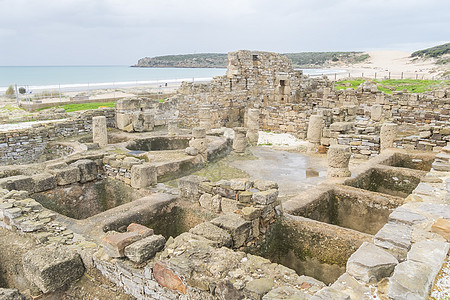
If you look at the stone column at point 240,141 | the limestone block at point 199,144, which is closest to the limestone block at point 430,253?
the limestone block at point 199,144

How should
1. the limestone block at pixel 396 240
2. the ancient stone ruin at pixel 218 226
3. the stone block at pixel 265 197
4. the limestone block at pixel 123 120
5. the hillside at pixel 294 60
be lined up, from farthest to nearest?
the hillside at pixel 294 60 < the limestone block at pixel 123 120 < the stone block at pixel 265 197 < the limestone block at pixel 396 240 < the ancient stone ruin at pixel 218 226

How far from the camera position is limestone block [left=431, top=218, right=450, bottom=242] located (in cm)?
428

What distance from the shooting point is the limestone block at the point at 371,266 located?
3.45 metres

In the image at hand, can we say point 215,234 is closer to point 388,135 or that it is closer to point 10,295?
point 10,295

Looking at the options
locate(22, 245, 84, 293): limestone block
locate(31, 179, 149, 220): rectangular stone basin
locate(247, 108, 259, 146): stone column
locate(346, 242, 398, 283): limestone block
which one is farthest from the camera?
locate(247, 108, 259, 146): stone column

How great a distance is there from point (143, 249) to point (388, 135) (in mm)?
Result: 9893

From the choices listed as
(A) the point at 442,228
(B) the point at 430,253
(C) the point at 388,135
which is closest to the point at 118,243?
(B) the point at 430,253

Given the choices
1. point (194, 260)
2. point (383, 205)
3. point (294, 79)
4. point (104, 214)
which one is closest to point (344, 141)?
point (383, 205)

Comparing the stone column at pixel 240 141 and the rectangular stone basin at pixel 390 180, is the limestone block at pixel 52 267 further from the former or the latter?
the stone column at pixel 240 141

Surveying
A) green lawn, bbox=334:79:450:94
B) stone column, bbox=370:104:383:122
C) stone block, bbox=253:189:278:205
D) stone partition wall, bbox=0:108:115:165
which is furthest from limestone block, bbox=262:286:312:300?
green lawn, bbox=334:79:450:94

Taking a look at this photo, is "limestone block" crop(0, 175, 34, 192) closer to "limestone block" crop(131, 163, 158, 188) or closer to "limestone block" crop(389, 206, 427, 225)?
"limestone block" crop(131, 163, 158, 188)

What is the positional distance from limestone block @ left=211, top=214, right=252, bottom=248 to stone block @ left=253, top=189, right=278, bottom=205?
541 millimetres

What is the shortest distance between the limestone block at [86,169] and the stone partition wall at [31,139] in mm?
6409

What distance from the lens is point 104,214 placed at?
6.69m
